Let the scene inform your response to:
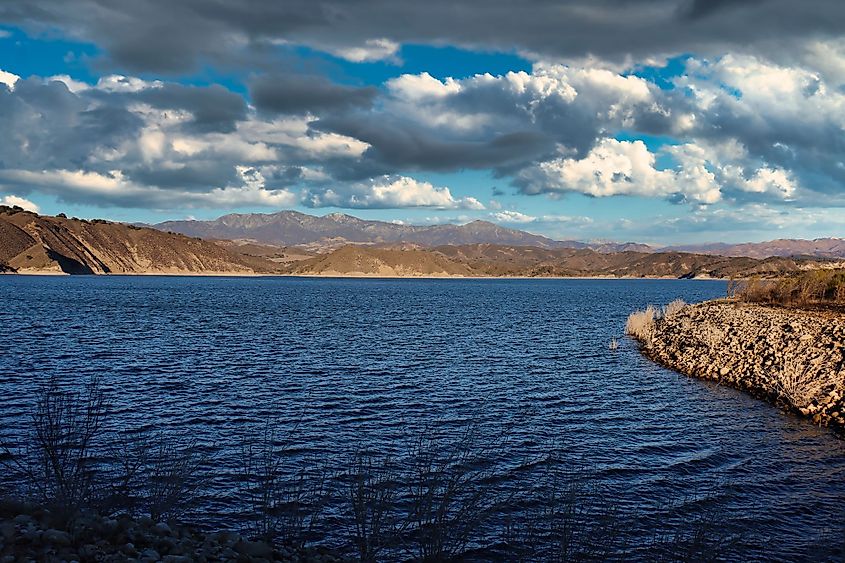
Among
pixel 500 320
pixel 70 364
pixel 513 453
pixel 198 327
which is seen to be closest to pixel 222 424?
pixel 513 453

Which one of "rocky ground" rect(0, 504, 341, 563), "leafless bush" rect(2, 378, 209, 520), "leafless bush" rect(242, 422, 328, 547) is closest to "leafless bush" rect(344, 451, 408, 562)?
"leafless bush" rect(242, 422, 328, 547)

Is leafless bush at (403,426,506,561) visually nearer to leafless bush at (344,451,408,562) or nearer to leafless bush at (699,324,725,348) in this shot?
leafless bush at (344,451,408,562)

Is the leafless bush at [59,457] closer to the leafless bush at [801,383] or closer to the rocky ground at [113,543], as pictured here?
the rocky ground at [113,543]

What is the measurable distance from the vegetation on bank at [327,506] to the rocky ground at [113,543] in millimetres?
27

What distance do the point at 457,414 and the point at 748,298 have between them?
1992 inches

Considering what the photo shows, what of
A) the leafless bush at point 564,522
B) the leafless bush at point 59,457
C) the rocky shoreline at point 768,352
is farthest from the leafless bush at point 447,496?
the rocky shoreline at point 768,352

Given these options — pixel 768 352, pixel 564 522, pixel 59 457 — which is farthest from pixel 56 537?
pixel 768 352

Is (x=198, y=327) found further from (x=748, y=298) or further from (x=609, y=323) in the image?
(x=748, y=298)

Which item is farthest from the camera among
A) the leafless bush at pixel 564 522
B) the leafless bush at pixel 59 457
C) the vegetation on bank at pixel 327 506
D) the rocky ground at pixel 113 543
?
the leafless bush at pixel 564 522

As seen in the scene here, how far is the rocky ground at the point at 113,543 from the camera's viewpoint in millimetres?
8391

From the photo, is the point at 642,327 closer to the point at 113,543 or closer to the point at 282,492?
the point at 282,492

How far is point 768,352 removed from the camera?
1342 inches

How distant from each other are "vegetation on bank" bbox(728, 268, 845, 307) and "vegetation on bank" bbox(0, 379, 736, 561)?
4640cm

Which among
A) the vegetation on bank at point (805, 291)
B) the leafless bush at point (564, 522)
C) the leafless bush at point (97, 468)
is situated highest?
the vegetation on bank at point (805, 291)
